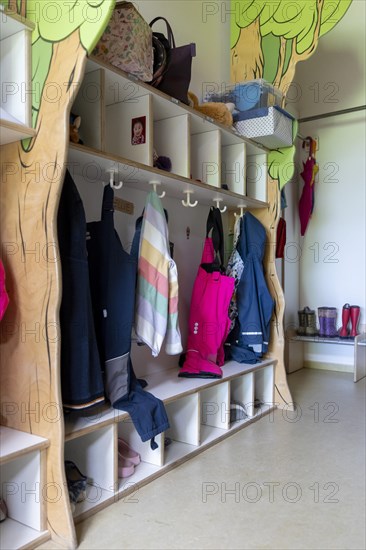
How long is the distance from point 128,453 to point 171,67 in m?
1.91

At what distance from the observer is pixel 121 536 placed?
1646 mm

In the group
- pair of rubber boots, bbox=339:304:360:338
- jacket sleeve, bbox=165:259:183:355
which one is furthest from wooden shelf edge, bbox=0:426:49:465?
pair of rubber boots, bbox=339:304:360:338

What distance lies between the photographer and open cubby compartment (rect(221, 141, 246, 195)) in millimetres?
3045

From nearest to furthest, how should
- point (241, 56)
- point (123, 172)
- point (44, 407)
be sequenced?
point (44, 407), point (123, 172), point (241, 56)

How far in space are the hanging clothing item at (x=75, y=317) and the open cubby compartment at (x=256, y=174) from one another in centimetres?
184

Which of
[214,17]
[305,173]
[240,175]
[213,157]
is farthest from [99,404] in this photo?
[305,173]

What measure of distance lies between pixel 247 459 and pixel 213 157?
Answer: 171cm

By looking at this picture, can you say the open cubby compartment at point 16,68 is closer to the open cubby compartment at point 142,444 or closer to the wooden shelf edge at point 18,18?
the wooden shelf edge at point 18,18

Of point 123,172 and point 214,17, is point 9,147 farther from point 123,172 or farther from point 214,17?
point 214,17

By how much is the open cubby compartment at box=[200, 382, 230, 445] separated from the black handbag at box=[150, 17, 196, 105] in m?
1.62

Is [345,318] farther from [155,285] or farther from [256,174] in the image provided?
[155,285]

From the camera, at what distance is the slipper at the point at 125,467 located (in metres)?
2.05

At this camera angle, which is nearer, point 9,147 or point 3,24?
point 3,24

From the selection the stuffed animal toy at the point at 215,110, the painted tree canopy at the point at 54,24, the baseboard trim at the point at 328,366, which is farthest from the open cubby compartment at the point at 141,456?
the baseboard trim at the point at 328,366
